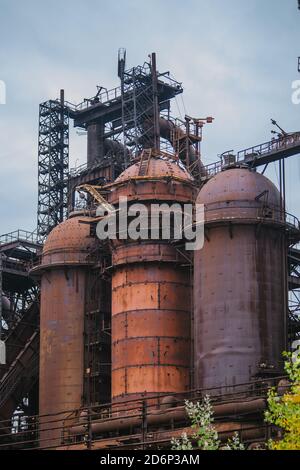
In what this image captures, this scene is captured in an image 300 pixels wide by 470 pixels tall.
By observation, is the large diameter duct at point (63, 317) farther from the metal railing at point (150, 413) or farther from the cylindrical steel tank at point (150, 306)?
the cylindrical steel tank at point (150, 306)

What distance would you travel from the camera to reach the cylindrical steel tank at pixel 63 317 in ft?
221

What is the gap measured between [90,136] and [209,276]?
3000 cm

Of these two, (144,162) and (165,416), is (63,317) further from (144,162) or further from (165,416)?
(165,416)

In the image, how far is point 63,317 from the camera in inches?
2704

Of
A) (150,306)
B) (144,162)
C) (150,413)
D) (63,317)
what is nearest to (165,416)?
(150,413)

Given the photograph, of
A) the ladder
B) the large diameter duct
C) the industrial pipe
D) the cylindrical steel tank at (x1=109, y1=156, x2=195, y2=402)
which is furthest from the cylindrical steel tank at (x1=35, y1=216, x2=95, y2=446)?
Answer: the industrial pipe

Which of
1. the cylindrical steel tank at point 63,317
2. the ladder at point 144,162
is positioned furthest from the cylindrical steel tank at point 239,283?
the cylindrical steel tank at point 63,317

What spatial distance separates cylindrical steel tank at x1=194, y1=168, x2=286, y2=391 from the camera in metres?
55.2

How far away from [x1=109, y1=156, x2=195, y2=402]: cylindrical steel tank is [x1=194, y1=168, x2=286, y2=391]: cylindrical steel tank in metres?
3.80

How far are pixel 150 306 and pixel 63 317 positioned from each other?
29.1ft

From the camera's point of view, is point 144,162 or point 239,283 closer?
point 239,283

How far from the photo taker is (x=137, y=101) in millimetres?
79938

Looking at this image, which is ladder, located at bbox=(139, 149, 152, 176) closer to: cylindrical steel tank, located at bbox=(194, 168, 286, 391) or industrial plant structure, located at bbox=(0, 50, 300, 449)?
industrial plant structure, located at bbox=(0, 50, 300, 449)
